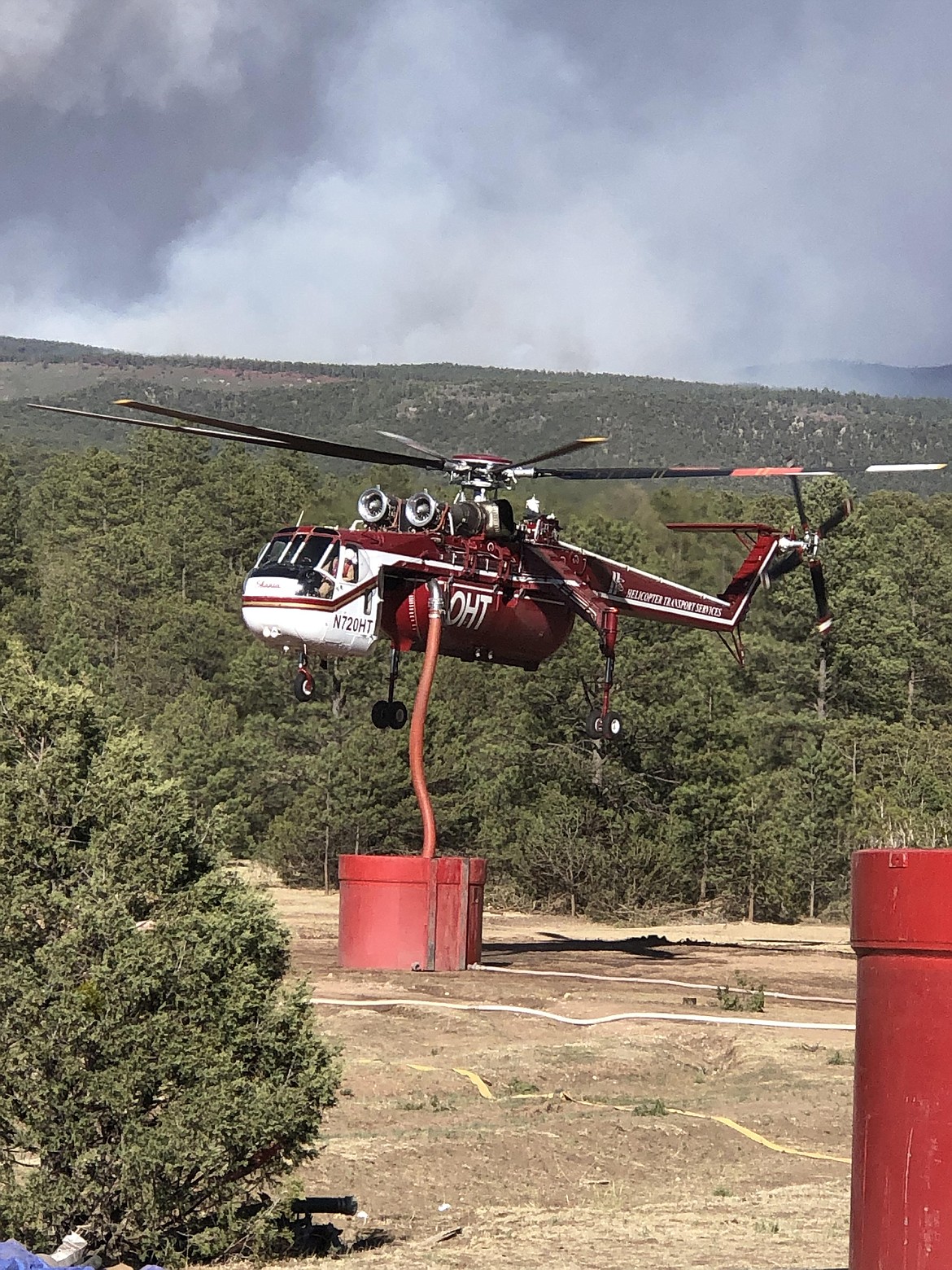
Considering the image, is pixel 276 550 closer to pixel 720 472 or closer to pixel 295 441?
pixel 295 441

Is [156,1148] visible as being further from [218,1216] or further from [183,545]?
[183,545]

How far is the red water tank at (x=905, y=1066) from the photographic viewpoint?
5.80m

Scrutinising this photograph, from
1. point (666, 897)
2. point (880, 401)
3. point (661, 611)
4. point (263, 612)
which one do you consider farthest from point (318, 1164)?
point (880, 401)

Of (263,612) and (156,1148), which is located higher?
(263,612)

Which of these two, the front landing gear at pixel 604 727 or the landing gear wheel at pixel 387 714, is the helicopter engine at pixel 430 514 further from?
the front landing gear at pixel 604 727

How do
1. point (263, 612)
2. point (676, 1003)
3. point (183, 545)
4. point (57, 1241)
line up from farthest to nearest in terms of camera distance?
point (183, 545) < point (263, 612) < point (676, 1003) < point (57, 1241)

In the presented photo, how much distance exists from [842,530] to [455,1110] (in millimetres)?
47005

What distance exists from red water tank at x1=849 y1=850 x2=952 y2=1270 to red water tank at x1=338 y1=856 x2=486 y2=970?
16.6 meters

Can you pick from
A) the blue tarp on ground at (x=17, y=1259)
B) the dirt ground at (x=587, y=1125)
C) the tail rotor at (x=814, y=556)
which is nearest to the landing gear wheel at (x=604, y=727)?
the dirt ground at (x=587, y=1125)

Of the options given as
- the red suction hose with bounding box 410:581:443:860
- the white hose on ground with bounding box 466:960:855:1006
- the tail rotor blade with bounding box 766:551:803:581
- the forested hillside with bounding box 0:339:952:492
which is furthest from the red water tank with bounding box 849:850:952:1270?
the forested hillside with bounding box 0:339:952:492

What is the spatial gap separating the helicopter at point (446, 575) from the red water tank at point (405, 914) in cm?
284

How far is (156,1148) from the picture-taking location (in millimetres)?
8859

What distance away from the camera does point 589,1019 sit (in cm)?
1870

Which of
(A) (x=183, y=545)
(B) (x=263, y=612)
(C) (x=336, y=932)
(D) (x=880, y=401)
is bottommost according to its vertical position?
(C) (x=336, y=932)
